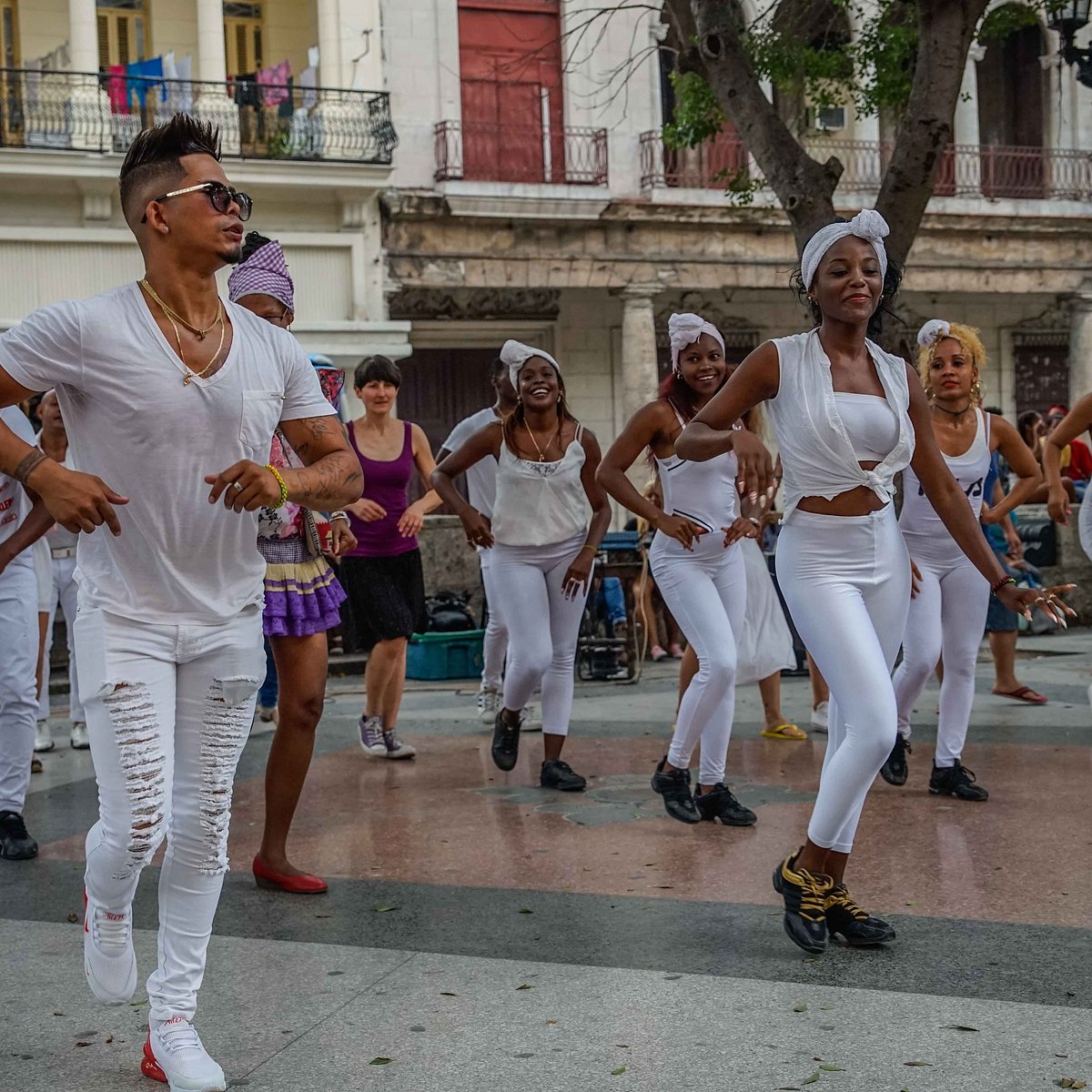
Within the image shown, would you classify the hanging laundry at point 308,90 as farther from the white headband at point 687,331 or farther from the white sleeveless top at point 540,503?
the white headband at point 687,331

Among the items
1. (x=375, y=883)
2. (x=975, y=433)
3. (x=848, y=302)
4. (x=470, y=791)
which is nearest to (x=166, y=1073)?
(x=375, y=883)

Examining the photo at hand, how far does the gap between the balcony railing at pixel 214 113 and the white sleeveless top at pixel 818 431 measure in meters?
19.4

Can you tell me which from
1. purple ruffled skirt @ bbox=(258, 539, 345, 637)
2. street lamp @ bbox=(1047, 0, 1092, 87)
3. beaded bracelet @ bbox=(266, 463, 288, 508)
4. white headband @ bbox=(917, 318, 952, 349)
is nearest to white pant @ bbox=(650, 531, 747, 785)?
white headband @ bbox=(917, 318, 952, 349)

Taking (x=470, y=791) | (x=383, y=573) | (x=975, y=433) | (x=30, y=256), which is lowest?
(x=470, y=791)

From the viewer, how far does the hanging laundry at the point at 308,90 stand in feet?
80.3

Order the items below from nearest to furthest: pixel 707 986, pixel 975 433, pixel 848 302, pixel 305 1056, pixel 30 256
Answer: pixel 305 1056 < pixel 707 986 < pixel 848 302 < pixel 975 433 < pixel 30 256

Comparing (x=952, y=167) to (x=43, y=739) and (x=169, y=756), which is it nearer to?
(x=43, y=739)

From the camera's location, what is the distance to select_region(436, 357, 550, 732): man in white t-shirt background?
28.7ft

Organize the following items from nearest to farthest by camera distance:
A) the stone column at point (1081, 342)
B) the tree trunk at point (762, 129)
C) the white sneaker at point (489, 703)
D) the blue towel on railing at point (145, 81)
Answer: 1. the white sneaker at point (489, 703)
2. the tree trunk at point (762, 129)
3. the blue towel on railing at point (145, 81)
4. the stone column at point (1081, 342)

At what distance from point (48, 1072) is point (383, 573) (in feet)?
16.2

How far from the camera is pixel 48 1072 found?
396cm

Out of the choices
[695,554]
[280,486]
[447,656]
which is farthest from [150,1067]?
[447,656]

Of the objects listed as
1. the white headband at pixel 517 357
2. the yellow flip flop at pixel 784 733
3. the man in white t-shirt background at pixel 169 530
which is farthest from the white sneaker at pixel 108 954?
the yellow flip flop at pixel 784 733

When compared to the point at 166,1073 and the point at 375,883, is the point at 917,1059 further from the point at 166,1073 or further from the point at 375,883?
the point at 375,883
